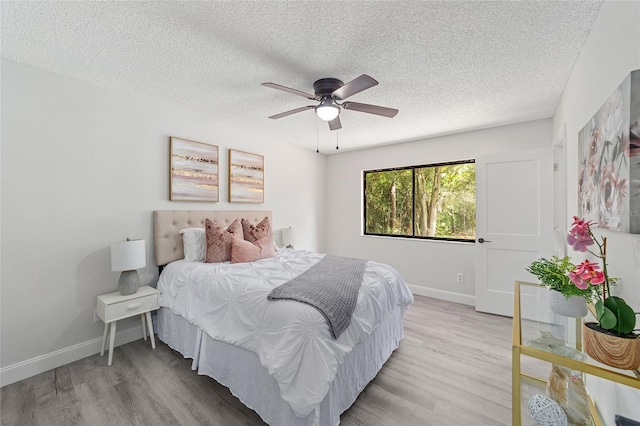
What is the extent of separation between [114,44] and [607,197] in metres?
3.12

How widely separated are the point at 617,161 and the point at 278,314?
6.07 ft

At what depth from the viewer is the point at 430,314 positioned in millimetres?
3480

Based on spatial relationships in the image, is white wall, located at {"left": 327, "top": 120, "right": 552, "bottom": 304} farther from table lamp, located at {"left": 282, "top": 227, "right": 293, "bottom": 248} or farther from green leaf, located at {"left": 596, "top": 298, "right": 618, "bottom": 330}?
green leaf, located at {"left": 596, "top": 298, "right": 618, "bottom": 330}

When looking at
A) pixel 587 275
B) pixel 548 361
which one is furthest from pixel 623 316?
pixel 548 361

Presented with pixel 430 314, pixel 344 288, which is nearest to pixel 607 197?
pixel 344 288

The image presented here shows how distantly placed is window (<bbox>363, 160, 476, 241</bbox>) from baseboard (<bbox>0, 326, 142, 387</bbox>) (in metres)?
3.86

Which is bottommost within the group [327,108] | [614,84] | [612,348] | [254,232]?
[612,348]

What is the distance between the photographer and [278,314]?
165 cm

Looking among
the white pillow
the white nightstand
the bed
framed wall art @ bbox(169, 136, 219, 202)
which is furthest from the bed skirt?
framed wall art @ bbox(169, 136, 219, 202)

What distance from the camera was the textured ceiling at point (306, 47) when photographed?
1.56 m

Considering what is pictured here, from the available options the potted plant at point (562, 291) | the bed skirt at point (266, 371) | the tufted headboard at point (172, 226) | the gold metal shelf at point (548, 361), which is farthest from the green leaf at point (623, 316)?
the tufted headboard at point (172, 226)

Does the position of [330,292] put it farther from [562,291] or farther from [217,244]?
[217,244]

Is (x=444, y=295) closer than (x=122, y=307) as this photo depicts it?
No

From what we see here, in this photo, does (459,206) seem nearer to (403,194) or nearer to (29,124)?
(403,194)
